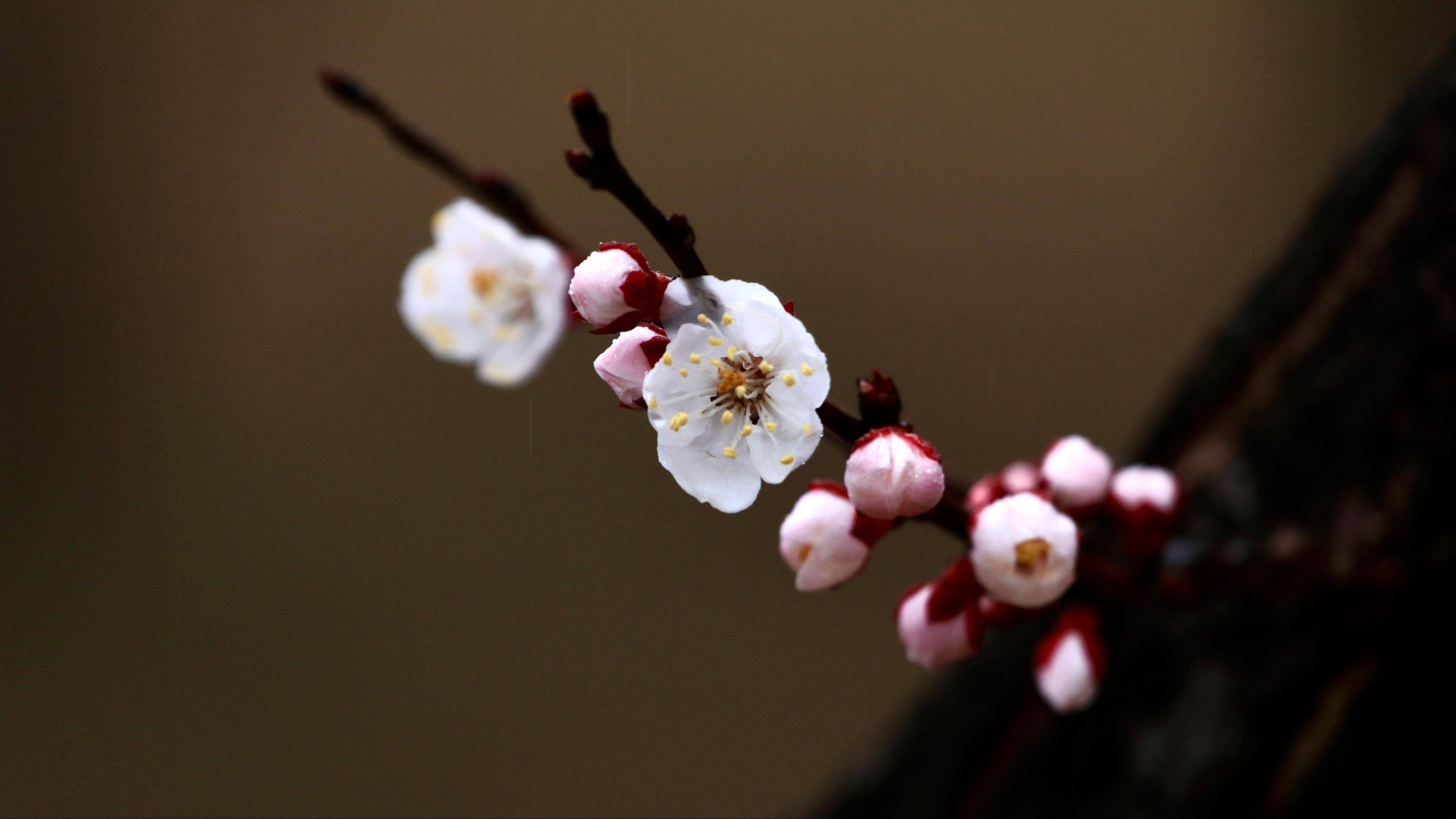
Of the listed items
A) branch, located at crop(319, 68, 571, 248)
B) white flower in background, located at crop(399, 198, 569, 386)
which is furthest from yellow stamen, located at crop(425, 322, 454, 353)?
branch, located at crop(319, 68, 571, 248)

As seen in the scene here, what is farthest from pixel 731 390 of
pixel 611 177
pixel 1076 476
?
pixel 1076 476

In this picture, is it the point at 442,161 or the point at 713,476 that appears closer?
the point at 713,476

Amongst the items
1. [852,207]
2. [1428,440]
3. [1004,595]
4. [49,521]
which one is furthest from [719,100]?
[49,521]

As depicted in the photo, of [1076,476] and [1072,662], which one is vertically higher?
[1076,476]

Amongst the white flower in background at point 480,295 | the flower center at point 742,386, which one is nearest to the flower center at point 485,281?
the white flower in background at point 480,295

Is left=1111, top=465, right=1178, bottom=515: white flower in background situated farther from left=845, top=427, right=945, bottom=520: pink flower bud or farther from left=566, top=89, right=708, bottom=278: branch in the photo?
left=566, top=89, right=708, bottom=278: branch

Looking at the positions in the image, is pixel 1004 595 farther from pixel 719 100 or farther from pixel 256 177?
pixel 256 177

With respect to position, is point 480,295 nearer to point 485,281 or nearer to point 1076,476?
point 485,281
